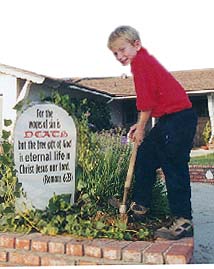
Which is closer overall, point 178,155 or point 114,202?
point 178,155

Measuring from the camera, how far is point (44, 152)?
262 centimetres

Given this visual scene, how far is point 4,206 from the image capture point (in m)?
2.71

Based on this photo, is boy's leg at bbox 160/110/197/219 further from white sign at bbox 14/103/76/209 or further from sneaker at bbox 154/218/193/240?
white sign at bbox 14/103/76/209

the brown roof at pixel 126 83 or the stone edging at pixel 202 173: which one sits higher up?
the brown roof at pixel 126 83

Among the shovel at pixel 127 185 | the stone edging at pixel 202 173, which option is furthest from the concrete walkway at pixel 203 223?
the shovel at pixel 127 185

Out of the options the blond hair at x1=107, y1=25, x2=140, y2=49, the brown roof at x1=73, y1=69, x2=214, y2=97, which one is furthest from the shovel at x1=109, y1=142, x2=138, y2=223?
the brown roof at x1=73, y1=69, x2=214, y2=97

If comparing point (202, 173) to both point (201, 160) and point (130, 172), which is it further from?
point (130, 172)

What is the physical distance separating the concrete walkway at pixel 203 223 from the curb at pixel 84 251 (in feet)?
1.38

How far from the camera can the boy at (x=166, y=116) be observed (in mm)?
2385

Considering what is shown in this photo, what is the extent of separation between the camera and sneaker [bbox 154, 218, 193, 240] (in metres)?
2.40

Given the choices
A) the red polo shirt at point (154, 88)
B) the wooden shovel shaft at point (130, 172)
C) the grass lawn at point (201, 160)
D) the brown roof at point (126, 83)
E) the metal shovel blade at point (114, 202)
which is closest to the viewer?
the red polo shirt at point (154, 88)

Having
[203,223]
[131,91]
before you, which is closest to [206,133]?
[131,91]

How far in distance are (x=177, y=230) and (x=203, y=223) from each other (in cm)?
138

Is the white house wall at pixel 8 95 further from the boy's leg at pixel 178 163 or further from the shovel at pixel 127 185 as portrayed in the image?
the boy's leg at pixel 178 163
